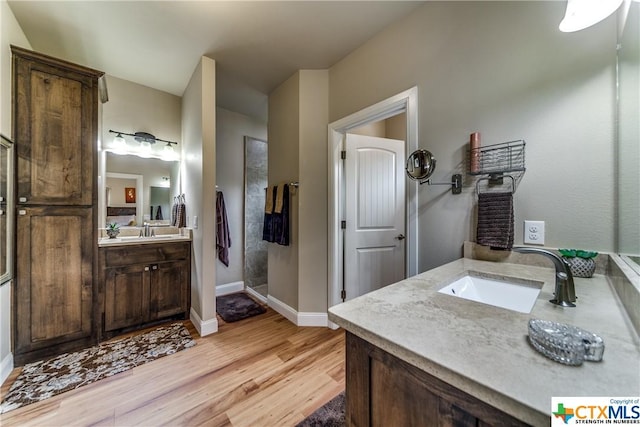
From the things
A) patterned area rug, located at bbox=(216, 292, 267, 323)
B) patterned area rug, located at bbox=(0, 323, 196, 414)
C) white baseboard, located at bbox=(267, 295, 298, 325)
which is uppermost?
white baseboard, located at bbox=(267, 295, 298, 325)

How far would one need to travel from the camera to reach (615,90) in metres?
1.00

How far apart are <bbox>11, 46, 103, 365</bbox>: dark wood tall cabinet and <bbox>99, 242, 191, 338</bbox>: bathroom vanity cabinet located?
132 mm

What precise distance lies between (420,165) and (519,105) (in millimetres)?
556

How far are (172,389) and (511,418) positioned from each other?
1.90 metres

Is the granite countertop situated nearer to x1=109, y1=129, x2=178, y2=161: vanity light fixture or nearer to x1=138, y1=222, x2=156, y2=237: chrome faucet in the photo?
x1=138, y1=222, x2=156, y2=237: chrome faucet

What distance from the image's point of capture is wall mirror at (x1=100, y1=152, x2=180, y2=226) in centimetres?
258

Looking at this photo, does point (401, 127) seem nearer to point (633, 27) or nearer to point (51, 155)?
point (633, 27)

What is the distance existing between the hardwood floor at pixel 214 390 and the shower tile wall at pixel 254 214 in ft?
4.87

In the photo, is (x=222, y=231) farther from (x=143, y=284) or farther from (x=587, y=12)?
(x=587, y=12)

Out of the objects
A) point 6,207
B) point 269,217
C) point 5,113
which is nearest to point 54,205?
point 6,207

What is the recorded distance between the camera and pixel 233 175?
3471mm

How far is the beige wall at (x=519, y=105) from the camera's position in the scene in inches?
40.8

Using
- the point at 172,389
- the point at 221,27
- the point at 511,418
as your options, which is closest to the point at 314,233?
the point at 172,389

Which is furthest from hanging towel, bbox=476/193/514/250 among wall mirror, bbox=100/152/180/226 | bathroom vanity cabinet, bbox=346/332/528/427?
wall mirror, bbox=100/152/180/226
